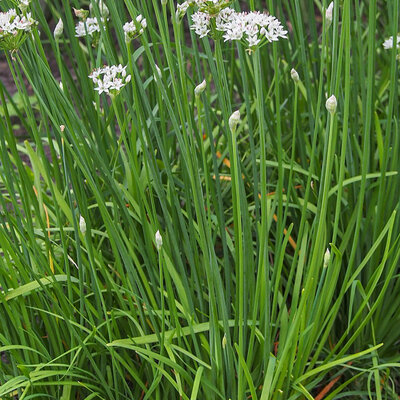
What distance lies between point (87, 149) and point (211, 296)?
47 centimetres

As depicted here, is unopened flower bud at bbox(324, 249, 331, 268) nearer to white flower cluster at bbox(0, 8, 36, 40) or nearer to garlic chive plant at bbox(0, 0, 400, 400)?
garlic chive plant at bbox(0, 0, 400, 400)

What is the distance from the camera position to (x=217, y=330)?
1377 millimetres

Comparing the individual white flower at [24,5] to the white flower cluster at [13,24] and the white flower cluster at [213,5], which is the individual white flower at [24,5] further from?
the white flower cluster at [213,5]

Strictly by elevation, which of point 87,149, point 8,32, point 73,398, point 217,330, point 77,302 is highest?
point 8,32

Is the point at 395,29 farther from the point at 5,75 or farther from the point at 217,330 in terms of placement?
the point at 5,75

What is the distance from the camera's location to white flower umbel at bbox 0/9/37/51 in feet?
3.98

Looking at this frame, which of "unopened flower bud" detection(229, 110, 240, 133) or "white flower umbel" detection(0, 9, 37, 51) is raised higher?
"white flower umbel" detection(0, 9, 37, 51)

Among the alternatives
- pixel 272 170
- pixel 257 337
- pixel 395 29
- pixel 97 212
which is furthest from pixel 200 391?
pixel 395 29

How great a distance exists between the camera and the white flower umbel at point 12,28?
3.98ft

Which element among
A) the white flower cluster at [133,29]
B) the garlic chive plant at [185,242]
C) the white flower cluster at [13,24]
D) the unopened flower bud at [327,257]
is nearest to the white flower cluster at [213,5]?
the garlic chive plant at [185,242]

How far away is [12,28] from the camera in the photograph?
47.8 inches

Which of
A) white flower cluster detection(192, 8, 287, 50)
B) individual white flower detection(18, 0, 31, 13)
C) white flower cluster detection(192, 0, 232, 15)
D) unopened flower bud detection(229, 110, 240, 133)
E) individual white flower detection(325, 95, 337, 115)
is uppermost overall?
individual white flower detection(18, 0, 31, 13)

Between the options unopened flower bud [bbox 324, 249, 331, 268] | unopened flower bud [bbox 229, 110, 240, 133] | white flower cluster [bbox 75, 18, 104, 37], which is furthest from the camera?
white flower cluster [bbox 75, 18, 104, 37]

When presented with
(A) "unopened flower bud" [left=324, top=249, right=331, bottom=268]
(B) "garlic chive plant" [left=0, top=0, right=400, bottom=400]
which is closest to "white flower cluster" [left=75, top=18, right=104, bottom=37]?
(B) "garlic chive plant" [left=0, top=0, right=400, bottom=400]
